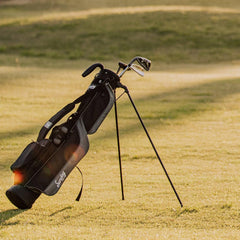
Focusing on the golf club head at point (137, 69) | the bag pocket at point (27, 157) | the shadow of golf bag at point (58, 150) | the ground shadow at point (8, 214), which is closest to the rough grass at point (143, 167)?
the ground shadow at point (8, 214)

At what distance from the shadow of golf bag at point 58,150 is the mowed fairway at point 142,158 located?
0.29 metres

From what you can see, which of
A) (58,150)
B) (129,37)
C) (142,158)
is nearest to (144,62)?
(58,150)

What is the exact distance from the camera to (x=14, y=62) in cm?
1959

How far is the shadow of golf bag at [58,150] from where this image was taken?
4875mm

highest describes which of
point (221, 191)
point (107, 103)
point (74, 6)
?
point (107, 103)

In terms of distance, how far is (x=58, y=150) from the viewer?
5000 mm

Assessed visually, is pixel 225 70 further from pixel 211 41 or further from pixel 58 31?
pixel 58 31

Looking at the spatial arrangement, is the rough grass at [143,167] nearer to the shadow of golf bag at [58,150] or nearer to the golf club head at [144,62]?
the shadow of golf bag at [58,150]

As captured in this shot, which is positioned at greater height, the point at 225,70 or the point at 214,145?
the point at 214,145

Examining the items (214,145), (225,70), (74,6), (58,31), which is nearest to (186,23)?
(58,31)

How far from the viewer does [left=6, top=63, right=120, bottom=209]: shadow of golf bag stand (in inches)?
192

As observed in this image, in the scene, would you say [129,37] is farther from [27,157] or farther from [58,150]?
[27,157]

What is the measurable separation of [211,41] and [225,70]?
721cm

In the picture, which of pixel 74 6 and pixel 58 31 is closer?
pixel 58 31
